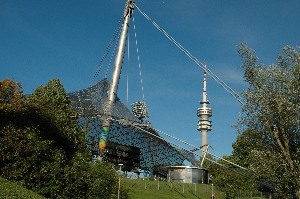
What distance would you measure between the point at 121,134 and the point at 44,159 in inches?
2071

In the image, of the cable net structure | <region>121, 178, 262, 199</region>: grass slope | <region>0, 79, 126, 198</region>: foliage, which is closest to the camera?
<region>0, 79, 126, 198</region>: foliage

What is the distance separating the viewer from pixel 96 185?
3941 cm

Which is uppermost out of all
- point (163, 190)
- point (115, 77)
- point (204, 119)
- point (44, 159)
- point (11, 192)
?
point (204, 119)

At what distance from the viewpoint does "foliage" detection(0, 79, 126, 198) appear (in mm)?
37000

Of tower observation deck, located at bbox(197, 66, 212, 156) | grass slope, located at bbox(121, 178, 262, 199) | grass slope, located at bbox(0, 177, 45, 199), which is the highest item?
tower observation deck, located at bbox(197, 66, 212, 156)

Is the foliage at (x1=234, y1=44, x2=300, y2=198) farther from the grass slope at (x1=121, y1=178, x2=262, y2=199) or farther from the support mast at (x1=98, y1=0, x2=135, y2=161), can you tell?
the support mast at (x1=98, y1=0, x2=135, y2=161)

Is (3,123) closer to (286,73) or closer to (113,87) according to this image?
(286,73)

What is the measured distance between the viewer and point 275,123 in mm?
33219

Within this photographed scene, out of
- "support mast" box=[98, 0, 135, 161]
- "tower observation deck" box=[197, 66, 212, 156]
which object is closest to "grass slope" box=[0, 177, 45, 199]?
"support mast" box=[98, 0, 135, 161]

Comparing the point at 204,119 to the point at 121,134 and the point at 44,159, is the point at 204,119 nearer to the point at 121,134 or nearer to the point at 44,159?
the point at 121,134

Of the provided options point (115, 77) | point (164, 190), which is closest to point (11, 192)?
point (164, 190)

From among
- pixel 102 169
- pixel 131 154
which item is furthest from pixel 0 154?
pixel 131 154

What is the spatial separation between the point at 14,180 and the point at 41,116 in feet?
28.4

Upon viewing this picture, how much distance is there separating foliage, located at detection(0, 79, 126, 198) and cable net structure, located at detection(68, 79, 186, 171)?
638 inches
